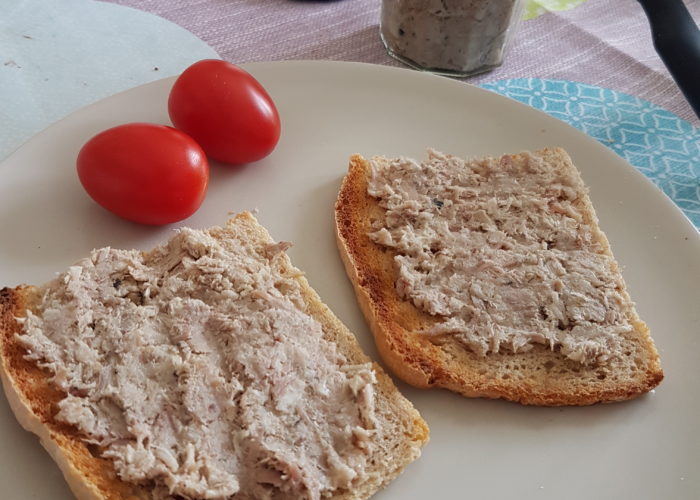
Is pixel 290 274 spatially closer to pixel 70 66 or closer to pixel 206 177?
pixel 206 177

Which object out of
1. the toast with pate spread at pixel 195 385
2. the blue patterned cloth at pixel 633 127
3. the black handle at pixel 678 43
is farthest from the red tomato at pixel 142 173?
the black handle at pixel 678 43

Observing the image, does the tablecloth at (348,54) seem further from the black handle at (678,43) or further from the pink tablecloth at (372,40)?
the black handle at (678,43)

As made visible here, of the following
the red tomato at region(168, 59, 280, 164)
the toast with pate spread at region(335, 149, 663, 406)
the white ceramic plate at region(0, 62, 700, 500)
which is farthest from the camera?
the red tomato at region(168, 59, 280, 164)

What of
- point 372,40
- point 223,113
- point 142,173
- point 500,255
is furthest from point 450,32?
point 142,173

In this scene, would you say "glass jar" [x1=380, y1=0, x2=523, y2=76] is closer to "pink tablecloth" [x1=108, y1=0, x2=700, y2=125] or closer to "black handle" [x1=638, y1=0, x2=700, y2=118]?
"pink tablecloth" [x1=108, y1=0, x2=700, y2=125]

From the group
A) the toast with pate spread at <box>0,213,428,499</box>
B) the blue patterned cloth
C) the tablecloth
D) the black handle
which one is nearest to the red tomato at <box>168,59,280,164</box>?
the toast with pate spread at <box>0,213,428,499</box>

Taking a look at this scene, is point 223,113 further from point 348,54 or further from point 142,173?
point 348,54

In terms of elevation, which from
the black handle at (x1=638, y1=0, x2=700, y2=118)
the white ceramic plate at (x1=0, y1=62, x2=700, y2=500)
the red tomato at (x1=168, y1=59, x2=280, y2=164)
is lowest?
the white ceramic plate at (x1=0, y1=62, x2=700, y2=500)

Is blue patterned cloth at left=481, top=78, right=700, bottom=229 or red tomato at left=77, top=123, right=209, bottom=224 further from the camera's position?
blue patterned cloth at left=481, top=78, right=700, bottom=229
